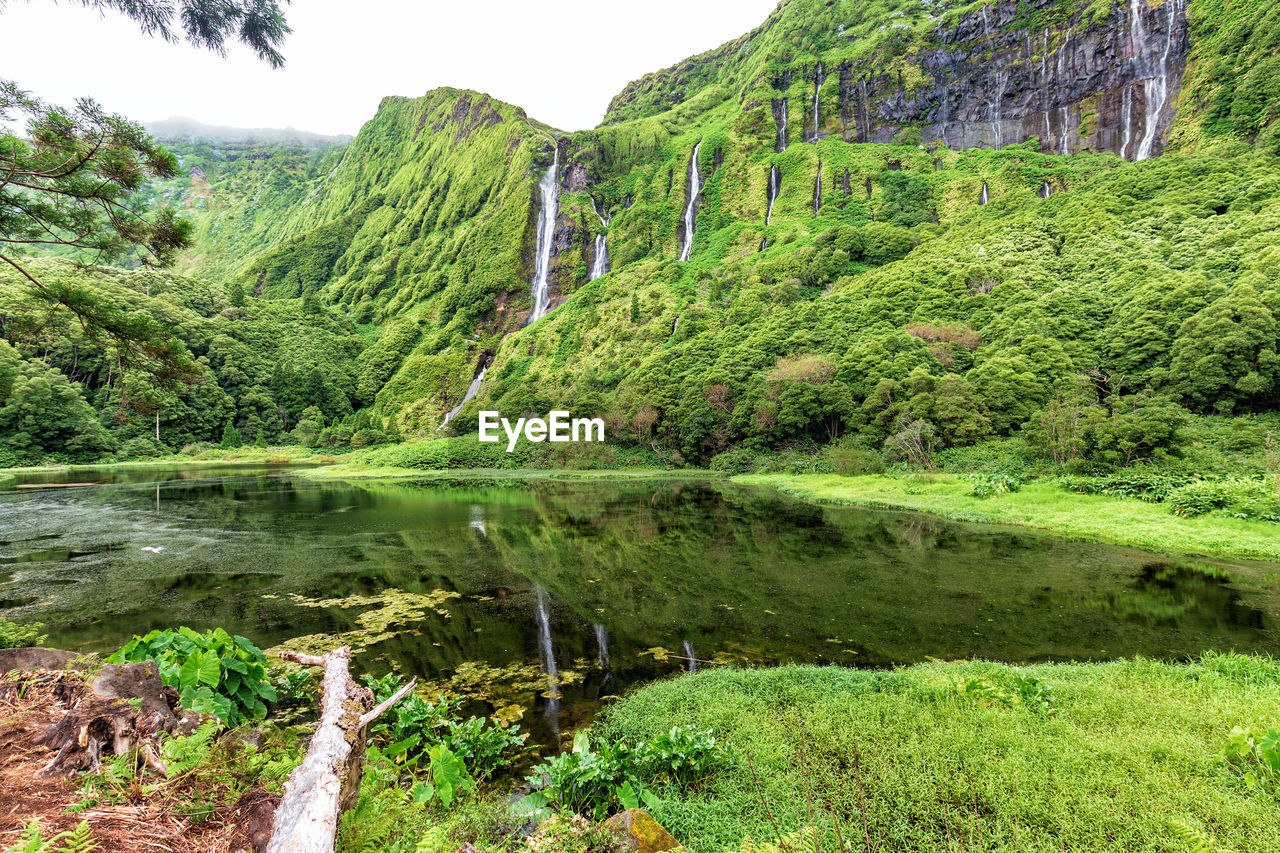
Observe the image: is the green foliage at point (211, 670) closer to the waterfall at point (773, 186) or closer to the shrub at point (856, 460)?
the shrub at point (856, 460)

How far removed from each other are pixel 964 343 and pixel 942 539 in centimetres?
2850

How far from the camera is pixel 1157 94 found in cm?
5875

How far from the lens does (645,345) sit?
61.9m

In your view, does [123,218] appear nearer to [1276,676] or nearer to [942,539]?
[1276,676]

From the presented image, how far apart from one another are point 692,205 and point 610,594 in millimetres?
90215

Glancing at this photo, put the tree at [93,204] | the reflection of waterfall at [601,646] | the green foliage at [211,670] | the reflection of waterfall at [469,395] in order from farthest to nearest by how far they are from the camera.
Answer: the reflection of waterfall at [469,395], the reflection of waterfall at [601,646], the tree at [93,204], the green foliage at [211,670]

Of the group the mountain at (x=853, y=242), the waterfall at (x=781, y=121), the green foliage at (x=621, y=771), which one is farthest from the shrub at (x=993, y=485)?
the waterfall at (x=781, y=121)

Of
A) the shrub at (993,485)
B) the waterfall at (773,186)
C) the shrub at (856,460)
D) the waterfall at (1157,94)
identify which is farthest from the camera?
the waterfall at (773,186)

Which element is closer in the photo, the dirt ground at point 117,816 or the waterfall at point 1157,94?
the dirt ground at point 117,816

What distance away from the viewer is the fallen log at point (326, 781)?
2467 mm

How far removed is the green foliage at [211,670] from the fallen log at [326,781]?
1.14 meters

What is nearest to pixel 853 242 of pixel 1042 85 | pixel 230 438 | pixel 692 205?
pixel 692 205

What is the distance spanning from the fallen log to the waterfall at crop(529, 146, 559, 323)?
84.5 m

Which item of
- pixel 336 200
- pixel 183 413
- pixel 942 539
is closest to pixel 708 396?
pixel 942 539
